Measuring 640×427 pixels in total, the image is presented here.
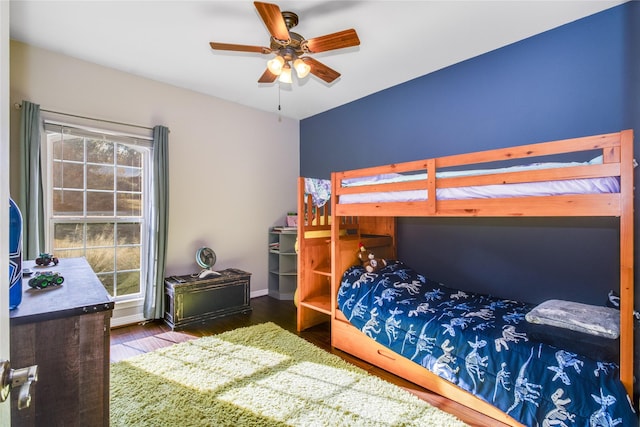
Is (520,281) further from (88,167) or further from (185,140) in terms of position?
(88,167)

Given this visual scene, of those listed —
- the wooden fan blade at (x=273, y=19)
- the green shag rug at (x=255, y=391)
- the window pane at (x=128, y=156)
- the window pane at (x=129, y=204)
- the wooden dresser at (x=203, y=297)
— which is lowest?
the green shag rug at (x=255, y=391)

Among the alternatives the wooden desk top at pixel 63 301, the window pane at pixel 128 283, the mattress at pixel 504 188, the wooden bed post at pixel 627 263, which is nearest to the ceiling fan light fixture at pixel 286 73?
the mattress at pixel 504 188

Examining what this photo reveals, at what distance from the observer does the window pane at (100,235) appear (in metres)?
3.04

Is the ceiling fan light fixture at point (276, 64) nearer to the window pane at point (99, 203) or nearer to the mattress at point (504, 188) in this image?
the mattress at point (504, 188)

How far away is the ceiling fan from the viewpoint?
5.91 feet

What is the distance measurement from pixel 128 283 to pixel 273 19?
2904 mm

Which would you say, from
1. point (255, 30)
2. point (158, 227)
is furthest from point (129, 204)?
point (255, 30)

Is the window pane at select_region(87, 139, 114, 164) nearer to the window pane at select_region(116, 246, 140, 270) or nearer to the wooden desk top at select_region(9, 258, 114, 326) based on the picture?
the window pane at select_region(116, 246, 140, 270)

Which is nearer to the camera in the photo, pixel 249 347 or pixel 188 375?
pixel 188 375

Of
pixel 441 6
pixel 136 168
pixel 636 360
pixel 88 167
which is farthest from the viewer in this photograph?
pixel 136 168

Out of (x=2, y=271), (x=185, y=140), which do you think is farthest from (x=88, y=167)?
(x=2, y=271)

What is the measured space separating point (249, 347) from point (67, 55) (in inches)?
116

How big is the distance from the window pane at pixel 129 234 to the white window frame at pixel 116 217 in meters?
0.05

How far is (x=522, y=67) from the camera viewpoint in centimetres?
256
